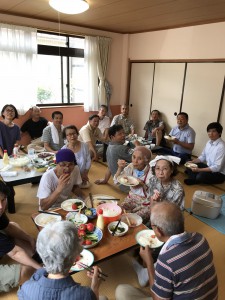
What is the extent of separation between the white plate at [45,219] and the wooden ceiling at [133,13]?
318 centimetres

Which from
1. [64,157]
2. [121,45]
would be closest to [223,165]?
[64,157]

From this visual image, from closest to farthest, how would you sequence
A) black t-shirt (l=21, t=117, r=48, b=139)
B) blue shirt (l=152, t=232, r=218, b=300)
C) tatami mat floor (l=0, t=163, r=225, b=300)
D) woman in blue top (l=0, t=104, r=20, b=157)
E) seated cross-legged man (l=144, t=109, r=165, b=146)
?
blue shirt (l=152, t=232, r=218, b=300)
tatami mat floor (l=0, t=163, r=225, b=300)
woman in blue top (l=0, t=104, r=20, b=157)
black t-shirt (l=21, t=117, r=48, b=139)
seated cross-legged man (l=144, t=109, r=165, b=146)

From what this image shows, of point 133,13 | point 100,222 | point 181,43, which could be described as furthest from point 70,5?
point 100,222

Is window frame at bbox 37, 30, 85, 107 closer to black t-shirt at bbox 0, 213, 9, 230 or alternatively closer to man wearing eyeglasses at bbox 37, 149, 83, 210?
man wearing eyeglasses at bbox 37, 149, 83, 210

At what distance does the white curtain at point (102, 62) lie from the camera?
5918 millimetres

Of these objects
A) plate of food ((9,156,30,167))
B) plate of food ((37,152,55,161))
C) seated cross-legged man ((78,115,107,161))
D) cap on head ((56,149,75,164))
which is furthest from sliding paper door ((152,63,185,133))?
cap on head ((56,149,75,164))

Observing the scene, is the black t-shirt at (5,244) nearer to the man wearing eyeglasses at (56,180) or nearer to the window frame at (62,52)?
the man wearing eyeglasses at (56,180)

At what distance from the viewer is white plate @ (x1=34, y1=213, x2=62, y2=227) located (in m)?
→ 1.85

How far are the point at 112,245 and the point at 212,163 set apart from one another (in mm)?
2855

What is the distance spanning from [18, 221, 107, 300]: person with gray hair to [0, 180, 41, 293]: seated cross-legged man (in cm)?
65

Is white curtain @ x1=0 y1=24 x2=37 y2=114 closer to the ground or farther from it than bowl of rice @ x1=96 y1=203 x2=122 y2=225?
farther from it

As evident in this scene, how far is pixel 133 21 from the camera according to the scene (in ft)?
15.9

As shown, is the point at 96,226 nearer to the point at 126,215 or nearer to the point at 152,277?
the point at 126,215

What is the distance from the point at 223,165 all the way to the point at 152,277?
2.96 m
